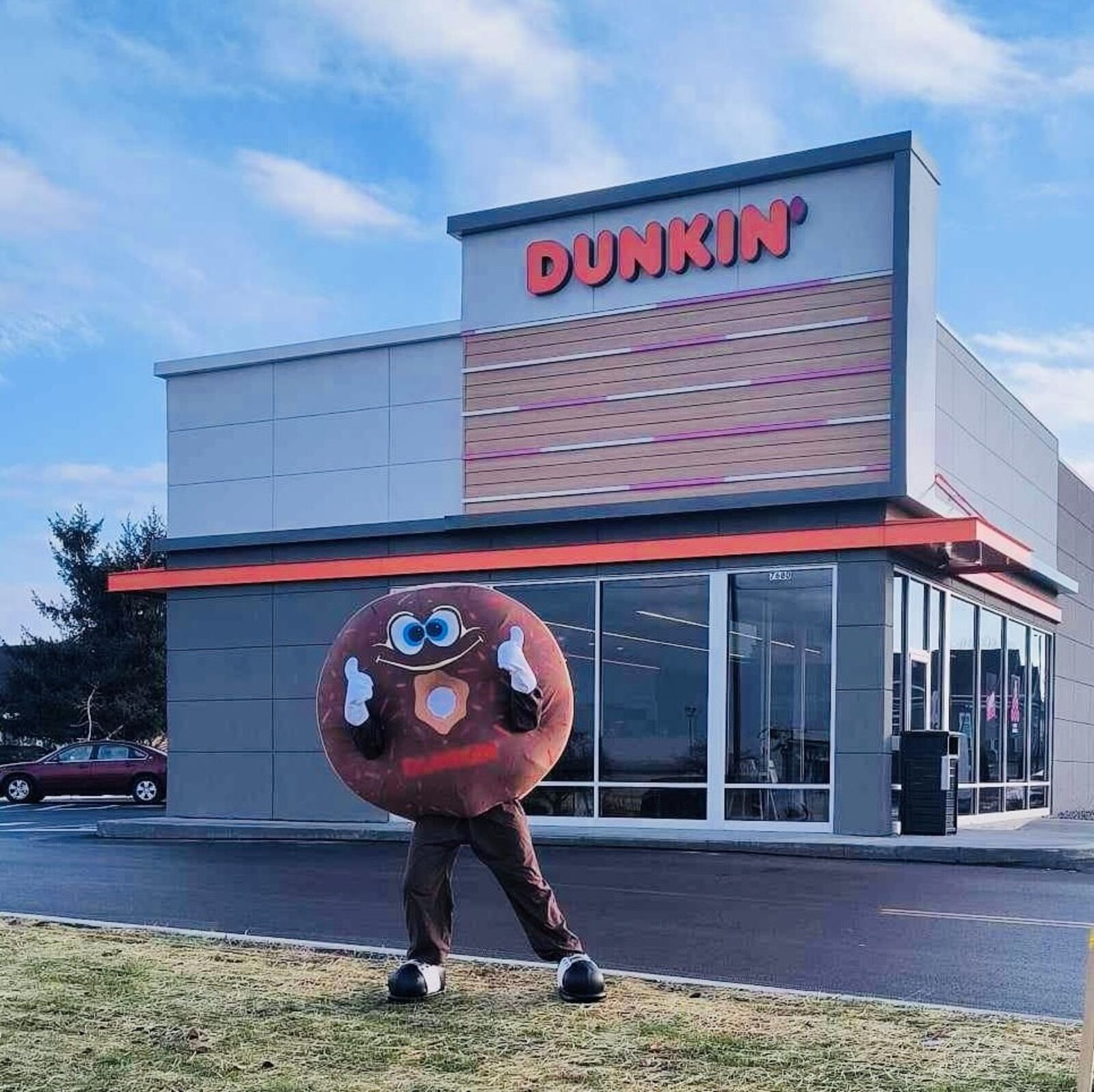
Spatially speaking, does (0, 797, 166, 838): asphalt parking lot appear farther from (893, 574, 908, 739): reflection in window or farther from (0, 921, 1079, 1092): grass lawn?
(0, 921, 1079, 1092): grass lawn

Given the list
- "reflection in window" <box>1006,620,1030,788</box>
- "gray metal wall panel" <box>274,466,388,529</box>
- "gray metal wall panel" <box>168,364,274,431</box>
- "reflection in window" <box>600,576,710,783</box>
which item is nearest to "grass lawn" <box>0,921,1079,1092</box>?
"reflection in window" <box>600,576,710,783</box>

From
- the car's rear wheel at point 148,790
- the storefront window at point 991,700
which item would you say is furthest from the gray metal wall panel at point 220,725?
the storefront window at point 991,700

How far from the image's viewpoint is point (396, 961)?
830 cm

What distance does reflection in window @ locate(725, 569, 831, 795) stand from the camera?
720 inches

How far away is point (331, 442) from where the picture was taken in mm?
21562

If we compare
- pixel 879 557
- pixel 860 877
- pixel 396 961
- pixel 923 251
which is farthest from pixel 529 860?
pixel 923 251

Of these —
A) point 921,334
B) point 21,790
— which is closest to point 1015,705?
point 921,334

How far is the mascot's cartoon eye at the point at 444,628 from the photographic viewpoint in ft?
23.8

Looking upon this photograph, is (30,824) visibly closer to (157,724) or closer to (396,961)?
(396,961)

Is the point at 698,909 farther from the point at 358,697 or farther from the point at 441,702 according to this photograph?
the point at 358,697

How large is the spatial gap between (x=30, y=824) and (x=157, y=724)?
68.2 feet

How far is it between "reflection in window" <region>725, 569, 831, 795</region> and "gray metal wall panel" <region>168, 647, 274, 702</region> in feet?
23.1

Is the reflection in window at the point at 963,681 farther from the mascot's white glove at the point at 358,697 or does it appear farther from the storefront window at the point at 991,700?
the mascot's white glove at the point at 358,697

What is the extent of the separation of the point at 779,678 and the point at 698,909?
7475mm
